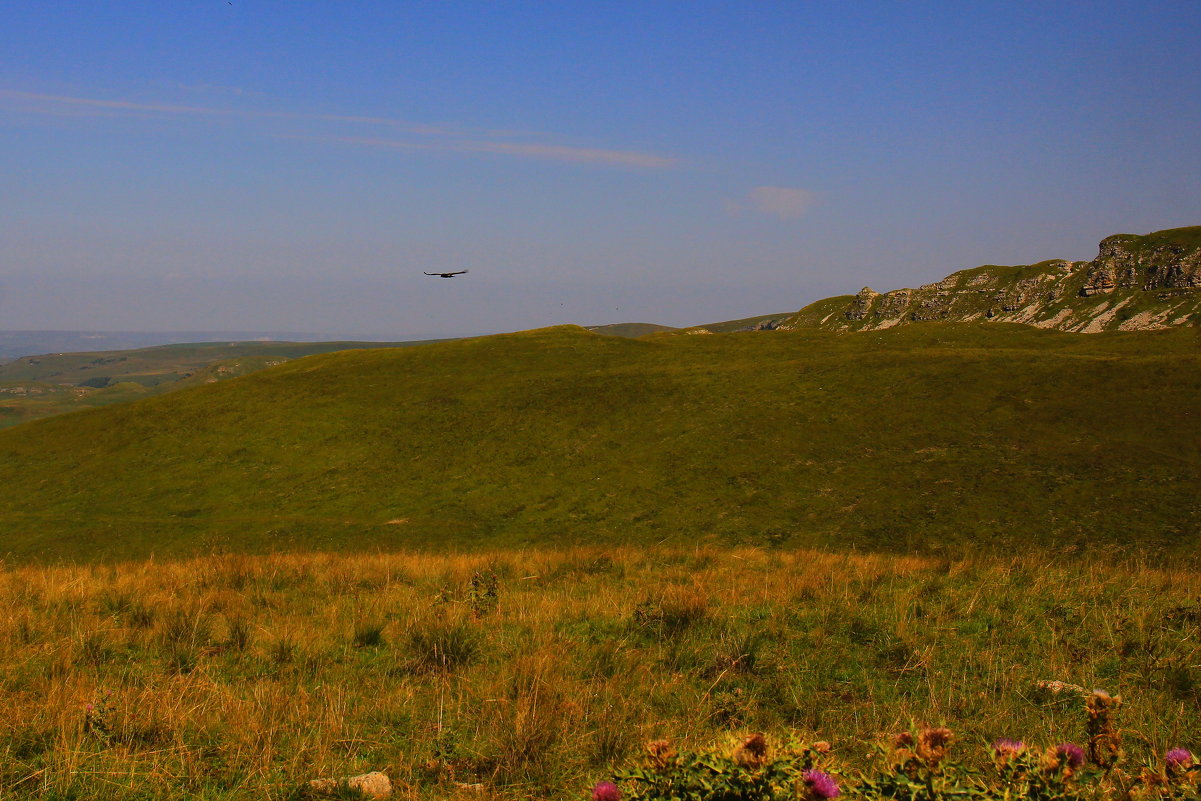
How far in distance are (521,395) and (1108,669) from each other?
44.9 meters

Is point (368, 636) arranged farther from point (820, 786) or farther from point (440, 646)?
point (820, 786)

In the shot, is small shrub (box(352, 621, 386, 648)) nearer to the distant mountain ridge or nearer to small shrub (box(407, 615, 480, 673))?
small shrub (box(407, 615, 480, 673))

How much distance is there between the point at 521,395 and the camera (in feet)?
165

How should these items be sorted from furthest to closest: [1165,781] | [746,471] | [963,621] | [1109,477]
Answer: [746,471] < [1109,477] < [963,621] < [1165,781]

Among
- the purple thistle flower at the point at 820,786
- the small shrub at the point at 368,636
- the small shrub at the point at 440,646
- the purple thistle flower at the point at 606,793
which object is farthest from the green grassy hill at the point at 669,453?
the purple thistle flower at the point at 606,793

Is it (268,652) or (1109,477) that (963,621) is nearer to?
(268,652)

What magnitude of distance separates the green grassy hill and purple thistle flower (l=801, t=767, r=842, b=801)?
2257 centimetres

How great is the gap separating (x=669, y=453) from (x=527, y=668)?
3126cm

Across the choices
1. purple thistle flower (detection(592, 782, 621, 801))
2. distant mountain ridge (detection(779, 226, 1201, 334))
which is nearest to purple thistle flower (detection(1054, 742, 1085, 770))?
purple thistle flower (detection(592, 782, 621, 801))

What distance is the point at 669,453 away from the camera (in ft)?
123

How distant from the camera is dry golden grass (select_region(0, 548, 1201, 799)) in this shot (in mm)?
5113

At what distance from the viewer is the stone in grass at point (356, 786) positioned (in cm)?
470

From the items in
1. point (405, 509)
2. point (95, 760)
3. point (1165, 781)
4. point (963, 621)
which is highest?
point (1165, 781)

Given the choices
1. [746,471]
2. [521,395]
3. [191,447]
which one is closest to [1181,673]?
[746,471]
